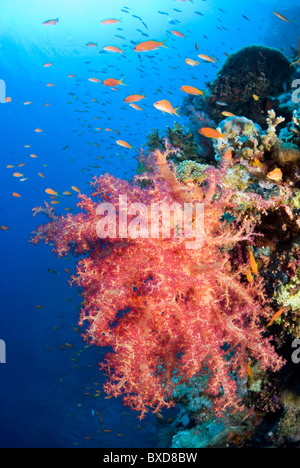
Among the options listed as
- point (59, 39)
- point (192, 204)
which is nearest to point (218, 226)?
point (192, 204)

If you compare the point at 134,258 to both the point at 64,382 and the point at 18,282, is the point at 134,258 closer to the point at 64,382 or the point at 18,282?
the point at 64,382

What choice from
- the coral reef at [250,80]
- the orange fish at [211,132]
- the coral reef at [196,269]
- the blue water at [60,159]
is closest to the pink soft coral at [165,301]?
the coral reef at [196,269]

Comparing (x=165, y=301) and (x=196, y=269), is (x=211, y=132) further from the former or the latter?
(x=165, y=301)

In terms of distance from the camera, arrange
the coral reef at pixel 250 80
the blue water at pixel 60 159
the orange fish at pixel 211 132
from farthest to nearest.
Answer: the blue water at pixel 60 159, the coral reef at pixel 250 80, the orange fish at pixel 211 132

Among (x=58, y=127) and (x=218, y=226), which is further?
(x=58, y=127)

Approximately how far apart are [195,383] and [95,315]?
3.46m

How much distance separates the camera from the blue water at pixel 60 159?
14057 millimetres

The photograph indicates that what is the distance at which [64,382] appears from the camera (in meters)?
16.6

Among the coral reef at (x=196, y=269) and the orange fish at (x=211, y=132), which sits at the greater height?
the orange fish at (x=211, y=132)

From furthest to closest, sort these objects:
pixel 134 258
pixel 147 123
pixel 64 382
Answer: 1. pixel 147 123
2. pixel 64 382
3. pixel 134 258

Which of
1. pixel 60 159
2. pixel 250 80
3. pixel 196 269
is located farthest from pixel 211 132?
pixel 60 159

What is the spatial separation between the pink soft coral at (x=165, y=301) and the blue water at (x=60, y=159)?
458 cm

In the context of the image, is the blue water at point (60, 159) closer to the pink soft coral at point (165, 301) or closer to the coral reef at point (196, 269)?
the coral reef at point (196, 269)
